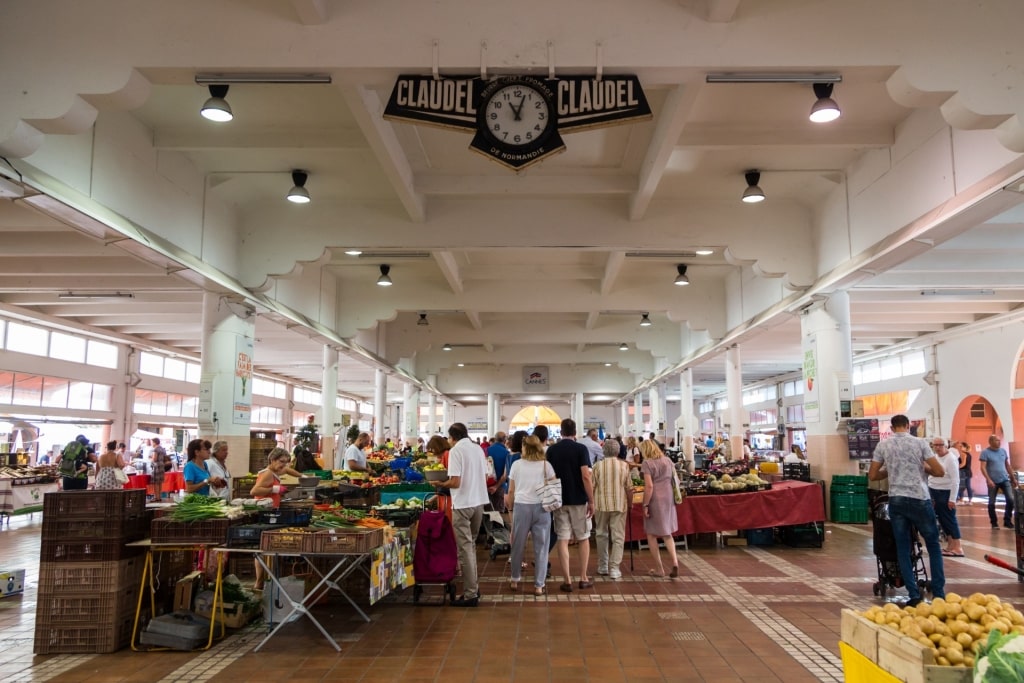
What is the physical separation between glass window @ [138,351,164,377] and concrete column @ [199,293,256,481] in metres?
14.0

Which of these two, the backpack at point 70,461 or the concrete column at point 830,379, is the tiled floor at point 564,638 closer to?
the concrete column at point 830,379

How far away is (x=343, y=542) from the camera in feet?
17.9

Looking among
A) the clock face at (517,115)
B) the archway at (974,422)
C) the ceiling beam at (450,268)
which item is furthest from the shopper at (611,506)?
the archway at (974,422)

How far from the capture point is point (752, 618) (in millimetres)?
6102

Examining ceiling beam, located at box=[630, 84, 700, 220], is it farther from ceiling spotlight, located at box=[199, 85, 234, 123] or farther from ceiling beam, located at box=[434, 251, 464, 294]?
ceiling spotlight, located at box=[199, 85, 234, 123]

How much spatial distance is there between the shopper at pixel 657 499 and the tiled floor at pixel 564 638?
44cm

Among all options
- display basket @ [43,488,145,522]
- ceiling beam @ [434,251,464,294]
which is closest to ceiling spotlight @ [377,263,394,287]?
ceiling beam @ [434,251,464,294]

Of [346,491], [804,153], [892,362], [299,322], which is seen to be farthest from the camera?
[892,362]

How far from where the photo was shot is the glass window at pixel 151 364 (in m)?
22.9

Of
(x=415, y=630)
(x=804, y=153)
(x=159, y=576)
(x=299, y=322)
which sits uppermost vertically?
(x=804, y=153)

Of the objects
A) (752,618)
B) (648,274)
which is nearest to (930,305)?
(648,274)

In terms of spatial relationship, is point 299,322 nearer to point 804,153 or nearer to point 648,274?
point 648,274

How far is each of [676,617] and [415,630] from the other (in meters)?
2.22

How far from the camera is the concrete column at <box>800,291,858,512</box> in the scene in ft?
36.0
